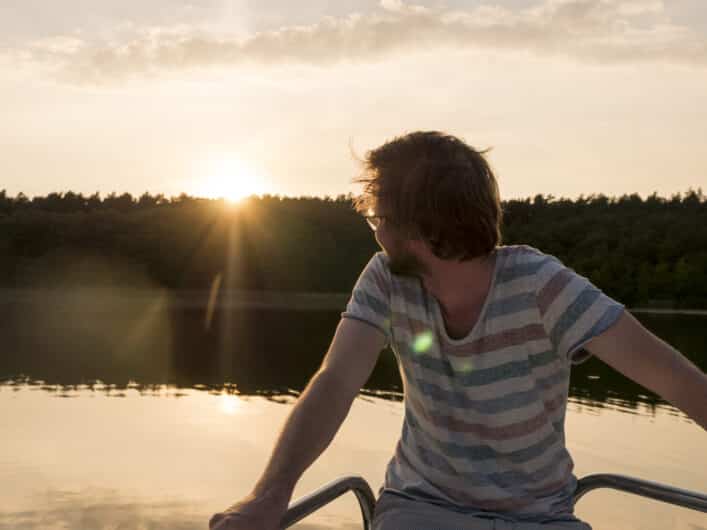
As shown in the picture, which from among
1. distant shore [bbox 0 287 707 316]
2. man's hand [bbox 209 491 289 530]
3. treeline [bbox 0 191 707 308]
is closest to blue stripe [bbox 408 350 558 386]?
man's hand [bbox 209 491 289 530]

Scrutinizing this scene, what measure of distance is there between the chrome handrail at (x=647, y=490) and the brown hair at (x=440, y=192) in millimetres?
531

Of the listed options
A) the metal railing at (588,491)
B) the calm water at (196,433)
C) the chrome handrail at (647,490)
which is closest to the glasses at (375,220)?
the metal railing at (588,491)

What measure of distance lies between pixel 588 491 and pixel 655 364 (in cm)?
40

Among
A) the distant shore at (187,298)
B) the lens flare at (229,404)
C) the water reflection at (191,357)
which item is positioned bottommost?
the distant shore at (187,298)

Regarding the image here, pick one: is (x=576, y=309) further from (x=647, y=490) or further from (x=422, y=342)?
(x=647, y=490)

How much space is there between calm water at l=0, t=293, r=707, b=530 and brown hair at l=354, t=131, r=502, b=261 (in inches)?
264

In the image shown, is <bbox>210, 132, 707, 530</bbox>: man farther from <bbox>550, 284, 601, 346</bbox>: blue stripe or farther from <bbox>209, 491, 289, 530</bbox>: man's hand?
<bbox>209, 491, 289, 530</bbox>: man's hand

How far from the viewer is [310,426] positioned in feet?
4.88

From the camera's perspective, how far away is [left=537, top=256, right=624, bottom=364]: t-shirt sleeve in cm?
153

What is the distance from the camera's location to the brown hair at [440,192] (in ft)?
5.12

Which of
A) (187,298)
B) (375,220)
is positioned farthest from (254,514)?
(187,298)

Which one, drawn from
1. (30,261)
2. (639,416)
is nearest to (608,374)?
(639,416)

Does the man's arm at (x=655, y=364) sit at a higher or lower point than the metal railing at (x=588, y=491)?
higher

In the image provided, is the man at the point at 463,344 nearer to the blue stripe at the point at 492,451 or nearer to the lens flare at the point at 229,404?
the blue stripe at the point at 492,451
